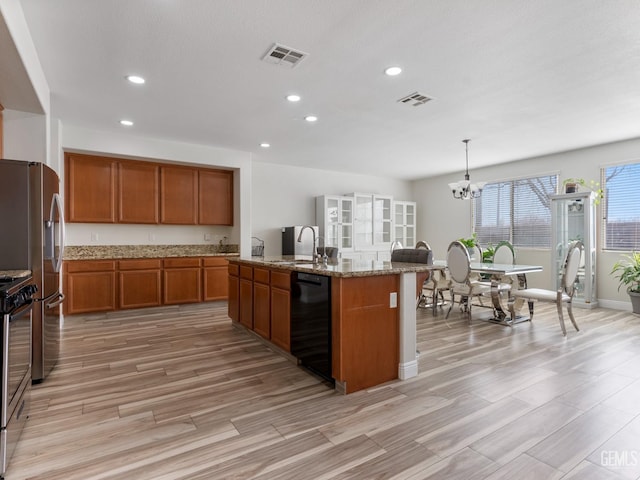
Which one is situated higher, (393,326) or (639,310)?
(393,326)

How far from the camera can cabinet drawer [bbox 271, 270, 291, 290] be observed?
312cm

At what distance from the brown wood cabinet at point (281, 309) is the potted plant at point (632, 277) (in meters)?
5.16

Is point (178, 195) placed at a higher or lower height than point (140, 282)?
higher

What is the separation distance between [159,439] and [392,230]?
6.86m

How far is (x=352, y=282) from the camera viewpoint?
253 cm

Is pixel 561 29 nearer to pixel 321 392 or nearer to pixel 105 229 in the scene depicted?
pixel 321 392

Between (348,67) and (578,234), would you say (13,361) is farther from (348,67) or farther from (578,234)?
(578,234)

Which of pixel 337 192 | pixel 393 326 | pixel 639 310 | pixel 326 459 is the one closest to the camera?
pixel 326 459

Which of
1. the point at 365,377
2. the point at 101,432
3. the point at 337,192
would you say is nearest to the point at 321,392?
the point at 365,377

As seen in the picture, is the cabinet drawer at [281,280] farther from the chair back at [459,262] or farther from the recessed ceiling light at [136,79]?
the chair back at [459,262]

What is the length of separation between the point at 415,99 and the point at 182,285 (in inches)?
170

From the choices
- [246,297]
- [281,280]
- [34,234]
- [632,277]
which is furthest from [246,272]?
[632,277]

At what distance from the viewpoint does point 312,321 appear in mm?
2803

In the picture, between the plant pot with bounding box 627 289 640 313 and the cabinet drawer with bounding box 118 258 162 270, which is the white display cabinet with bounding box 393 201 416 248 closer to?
the plant pot with bounding box 627 289 640 313
